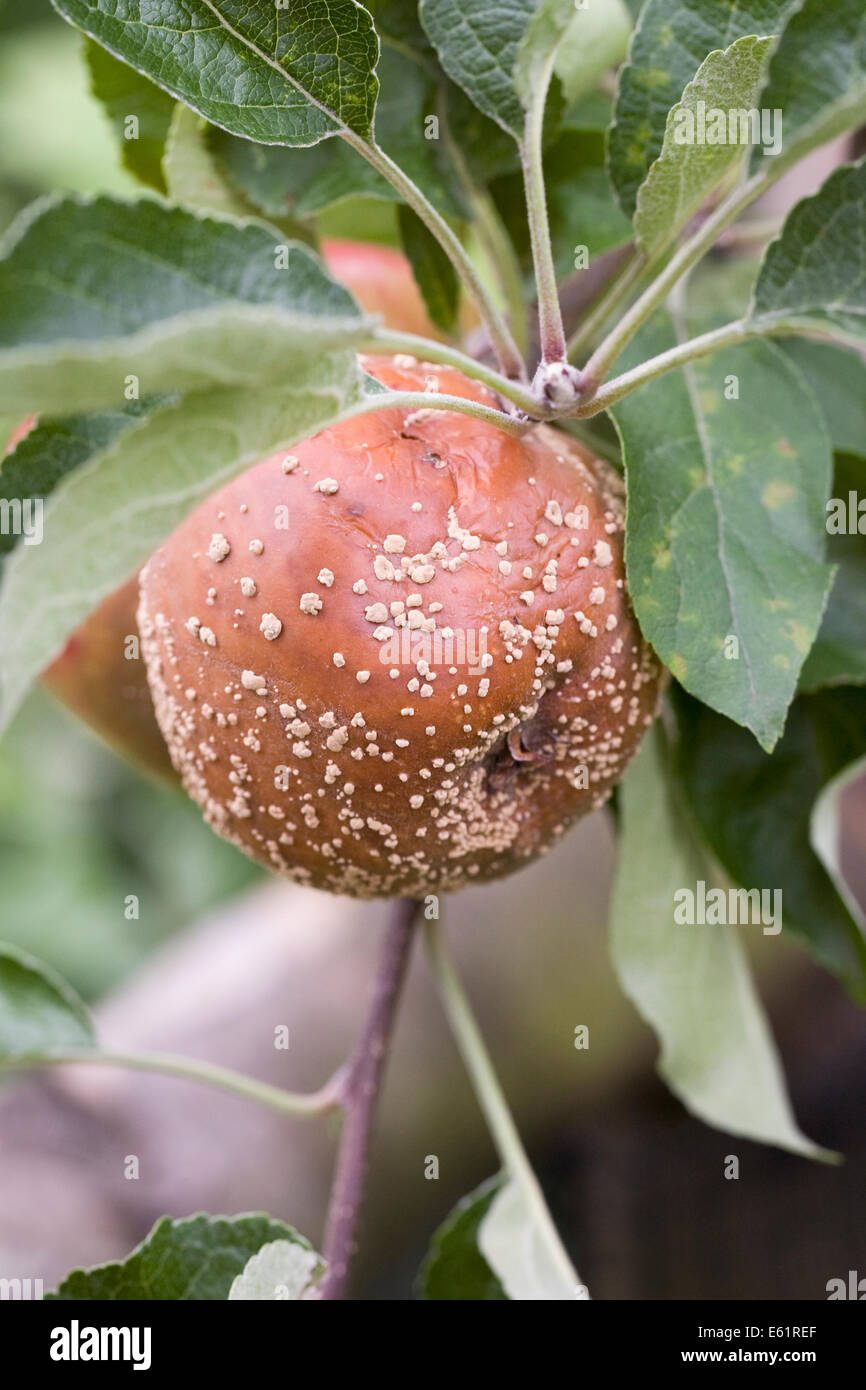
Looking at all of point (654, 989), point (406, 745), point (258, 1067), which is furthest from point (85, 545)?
point (258, 1067)

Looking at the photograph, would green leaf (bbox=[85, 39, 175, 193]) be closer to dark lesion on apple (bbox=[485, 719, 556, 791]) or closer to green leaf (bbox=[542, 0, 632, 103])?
green leaf (bbox=[542, 0, 632, 103])

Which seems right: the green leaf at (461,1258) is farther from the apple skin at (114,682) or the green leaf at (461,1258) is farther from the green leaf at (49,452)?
the green leaf at (49,452)

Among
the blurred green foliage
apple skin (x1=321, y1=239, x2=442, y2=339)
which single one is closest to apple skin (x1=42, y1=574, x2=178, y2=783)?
apple skin (x1=321, y1=239, x2=442, y2=339)

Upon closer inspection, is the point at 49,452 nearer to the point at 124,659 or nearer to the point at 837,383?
the point at 124,659

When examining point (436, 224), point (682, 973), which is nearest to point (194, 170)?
point (436, 224)

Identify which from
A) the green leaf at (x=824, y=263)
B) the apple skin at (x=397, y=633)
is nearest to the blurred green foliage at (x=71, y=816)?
the apple skin at (x=397, y=633)

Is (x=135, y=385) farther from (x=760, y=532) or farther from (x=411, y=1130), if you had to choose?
(x=411, y=1130)
